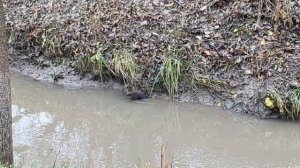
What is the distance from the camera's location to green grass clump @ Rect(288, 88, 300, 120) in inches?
256

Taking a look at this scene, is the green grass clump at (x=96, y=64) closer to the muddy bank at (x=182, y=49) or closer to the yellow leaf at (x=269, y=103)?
the muddy bank at (x=182, y=49)

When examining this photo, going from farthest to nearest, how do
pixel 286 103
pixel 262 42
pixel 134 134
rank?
pixel 262 42 → pixel 286 103 → pixel 134 134

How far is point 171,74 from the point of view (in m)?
7.31

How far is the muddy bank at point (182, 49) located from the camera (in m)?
7.06

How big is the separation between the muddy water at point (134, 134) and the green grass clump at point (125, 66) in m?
0.33

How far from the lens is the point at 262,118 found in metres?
6.77

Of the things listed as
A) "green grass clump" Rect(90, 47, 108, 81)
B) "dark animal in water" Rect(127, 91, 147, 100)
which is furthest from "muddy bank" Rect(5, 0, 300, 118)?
"dark animal in water" Rect(127, 91, 147, 100)

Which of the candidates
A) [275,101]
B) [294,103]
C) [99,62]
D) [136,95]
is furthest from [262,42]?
[99,62]

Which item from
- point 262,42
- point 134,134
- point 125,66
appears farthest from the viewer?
point 125,66

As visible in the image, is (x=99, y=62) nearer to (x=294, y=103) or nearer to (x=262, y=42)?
(x=262, y=42)

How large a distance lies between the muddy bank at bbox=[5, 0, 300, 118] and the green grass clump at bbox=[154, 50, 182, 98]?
0.01 metres

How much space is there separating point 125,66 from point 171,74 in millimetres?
737

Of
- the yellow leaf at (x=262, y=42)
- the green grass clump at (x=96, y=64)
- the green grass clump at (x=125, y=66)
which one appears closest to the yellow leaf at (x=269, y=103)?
the yellow leaf at (x=262, y=42)

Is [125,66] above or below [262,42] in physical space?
below
